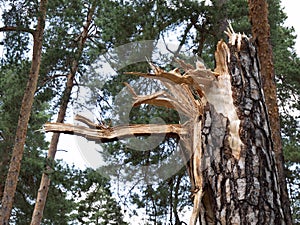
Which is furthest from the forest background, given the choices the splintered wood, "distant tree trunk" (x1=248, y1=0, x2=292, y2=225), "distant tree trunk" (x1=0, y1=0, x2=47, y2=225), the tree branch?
the splintered wood

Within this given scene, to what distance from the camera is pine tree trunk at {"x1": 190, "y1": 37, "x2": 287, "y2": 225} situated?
2.63 meters

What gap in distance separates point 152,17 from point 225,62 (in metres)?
4.18

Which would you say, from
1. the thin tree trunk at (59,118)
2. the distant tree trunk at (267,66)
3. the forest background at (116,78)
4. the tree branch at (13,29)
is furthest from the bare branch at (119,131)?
the thin tree trunk at (59,118)

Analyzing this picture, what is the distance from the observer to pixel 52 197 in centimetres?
1045

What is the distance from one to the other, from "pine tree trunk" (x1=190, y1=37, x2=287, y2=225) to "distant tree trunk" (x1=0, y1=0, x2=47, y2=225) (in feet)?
19.0

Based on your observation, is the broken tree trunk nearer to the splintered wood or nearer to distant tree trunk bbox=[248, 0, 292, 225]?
the splintered wood

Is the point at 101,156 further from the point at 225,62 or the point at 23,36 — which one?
the point at 225,62

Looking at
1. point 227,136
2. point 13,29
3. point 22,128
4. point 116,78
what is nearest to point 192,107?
point 227,136

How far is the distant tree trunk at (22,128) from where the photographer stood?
25.6ft

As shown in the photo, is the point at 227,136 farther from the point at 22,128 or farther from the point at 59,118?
the point at 59,118

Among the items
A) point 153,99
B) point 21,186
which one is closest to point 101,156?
point 21,186

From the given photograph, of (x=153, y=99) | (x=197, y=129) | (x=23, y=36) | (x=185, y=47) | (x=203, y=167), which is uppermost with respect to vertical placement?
(x=23, y=36)

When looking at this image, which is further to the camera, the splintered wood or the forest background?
the forest background

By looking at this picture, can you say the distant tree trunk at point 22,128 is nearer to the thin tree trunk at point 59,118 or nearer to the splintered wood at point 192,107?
the thin tree trunk at point 59,118
